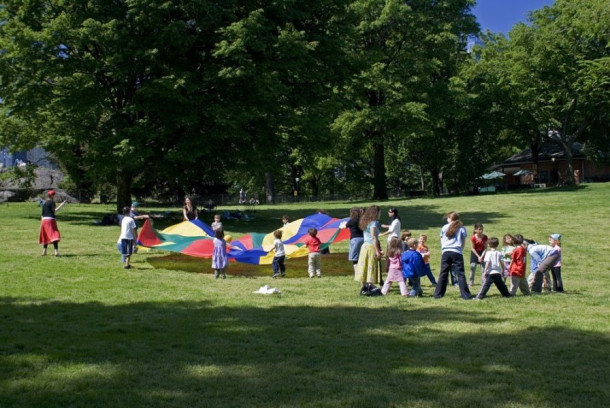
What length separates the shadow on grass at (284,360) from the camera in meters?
6.17

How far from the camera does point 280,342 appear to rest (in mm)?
8391

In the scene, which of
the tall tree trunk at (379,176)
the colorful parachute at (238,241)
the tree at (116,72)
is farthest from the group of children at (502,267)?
the tall tree trunk at (379,176)

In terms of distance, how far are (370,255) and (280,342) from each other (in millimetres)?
4788

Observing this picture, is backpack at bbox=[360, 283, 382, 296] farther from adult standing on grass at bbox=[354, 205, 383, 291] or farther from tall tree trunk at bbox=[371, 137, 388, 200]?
tall tree trunk at bbox=[371, 137, 388, 200]

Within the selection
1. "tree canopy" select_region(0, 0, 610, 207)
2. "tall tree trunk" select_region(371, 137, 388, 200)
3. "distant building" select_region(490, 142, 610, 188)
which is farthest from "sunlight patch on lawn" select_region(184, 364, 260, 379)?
"distant building" select_region(490, 142, 610, 188)

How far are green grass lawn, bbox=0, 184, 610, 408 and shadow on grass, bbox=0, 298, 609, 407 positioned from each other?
25 millimetres

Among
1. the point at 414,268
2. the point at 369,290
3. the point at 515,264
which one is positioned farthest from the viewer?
the point at 369,290

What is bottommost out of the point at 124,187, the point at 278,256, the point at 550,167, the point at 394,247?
the point at 278,256

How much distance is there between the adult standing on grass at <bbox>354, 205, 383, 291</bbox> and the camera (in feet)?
41.9

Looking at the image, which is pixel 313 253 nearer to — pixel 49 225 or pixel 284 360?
pixel 49 225

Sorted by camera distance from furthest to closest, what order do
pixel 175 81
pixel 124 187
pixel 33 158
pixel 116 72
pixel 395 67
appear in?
pixel 33 158, pixel 395 67, pixel 124 187, pixel 116 72, pixel 175 81

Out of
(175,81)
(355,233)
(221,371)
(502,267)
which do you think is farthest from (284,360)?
(175,81)

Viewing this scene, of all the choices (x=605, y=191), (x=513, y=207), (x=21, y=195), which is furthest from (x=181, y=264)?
(x=21, y=195)

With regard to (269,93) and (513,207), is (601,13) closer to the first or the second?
(513,207)
